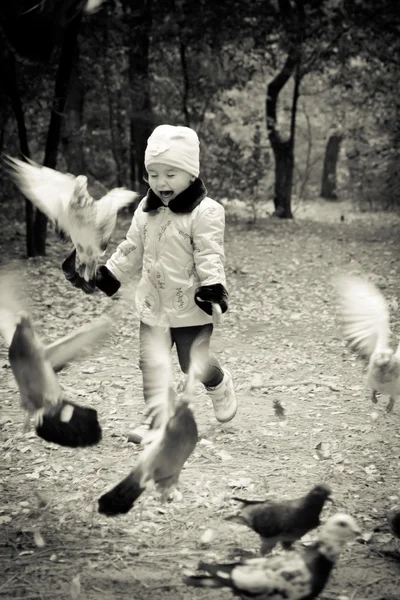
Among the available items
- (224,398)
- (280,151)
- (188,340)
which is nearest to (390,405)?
(224,398)

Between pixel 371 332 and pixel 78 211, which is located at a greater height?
pixel 78 211

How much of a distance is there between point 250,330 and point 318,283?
8.68 feet

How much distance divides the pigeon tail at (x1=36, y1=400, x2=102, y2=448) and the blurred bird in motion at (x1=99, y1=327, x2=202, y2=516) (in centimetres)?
29

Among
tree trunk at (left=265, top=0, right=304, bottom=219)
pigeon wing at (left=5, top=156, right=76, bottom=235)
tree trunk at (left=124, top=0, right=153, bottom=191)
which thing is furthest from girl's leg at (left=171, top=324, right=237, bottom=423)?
tree trunk at (left=265, top=0, right=304, bottom=219)

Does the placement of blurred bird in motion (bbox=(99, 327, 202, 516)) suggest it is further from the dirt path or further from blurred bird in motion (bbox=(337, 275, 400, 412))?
blurred bird in motion (bbox=(337, 275, 400, 412))

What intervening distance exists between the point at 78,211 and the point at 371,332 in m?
2.03

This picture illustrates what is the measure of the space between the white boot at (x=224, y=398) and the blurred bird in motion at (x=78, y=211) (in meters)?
1.00

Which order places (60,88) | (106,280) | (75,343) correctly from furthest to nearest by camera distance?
(60,88), (106,280), (75,343)

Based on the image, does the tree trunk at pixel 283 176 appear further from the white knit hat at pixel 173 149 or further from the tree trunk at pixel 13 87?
the white knit hat at pixel 173 149

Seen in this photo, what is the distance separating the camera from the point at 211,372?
3.83 m

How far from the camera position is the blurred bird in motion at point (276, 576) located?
7.53ft

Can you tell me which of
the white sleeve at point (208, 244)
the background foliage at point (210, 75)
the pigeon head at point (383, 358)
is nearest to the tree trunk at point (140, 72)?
the background foliage at point (210, 75)

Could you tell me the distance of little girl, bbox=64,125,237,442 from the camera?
11.6 ft

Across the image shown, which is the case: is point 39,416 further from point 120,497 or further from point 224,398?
point 224,398
